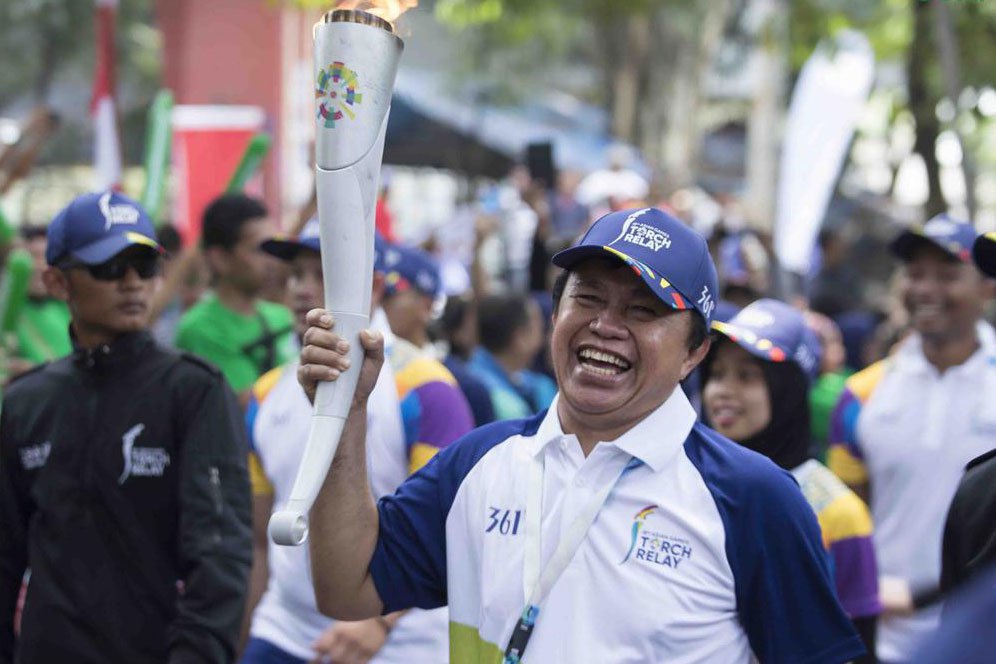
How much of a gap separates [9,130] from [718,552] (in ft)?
38.3

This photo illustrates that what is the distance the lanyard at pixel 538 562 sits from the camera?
3.10 m

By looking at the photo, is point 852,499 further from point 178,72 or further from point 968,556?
point 178,72

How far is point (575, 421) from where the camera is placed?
332 cm

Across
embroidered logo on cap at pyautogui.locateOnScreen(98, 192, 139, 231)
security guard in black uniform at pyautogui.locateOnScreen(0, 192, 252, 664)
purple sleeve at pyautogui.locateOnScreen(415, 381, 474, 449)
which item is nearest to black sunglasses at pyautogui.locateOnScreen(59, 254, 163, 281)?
security guard in black uniform at pyautogui.locateOnScreen(0, 192, 252, 664)

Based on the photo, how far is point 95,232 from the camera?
4.54m

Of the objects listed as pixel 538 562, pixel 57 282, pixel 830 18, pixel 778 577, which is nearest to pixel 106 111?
pixel 57 282

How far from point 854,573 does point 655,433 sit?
148 centimetres

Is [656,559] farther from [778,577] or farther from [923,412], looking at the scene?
[923,412]

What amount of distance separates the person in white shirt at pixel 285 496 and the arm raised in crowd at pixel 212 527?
469mm

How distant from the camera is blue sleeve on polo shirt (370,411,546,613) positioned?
3.39 metres

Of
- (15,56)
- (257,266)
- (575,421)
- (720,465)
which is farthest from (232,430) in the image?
(15,56)

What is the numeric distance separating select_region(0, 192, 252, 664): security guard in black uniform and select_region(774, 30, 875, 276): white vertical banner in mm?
5976

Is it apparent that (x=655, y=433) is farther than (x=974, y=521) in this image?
No

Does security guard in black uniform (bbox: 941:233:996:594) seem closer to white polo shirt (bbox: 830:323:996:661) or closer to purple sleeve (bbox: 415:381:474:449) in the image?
purple sleeve (bbox: 415:381:474:449)
